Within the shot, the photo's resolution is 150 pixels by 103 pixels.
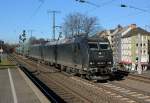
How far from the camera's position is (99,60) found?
87.0ft

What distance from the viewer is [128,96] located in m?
18.5

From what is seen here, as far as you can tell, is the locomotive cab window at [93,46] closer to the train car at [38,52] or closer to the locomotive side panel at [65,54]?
the locomotive side panel at [65,54]

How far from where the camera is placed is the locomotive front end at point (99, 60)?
2631cm

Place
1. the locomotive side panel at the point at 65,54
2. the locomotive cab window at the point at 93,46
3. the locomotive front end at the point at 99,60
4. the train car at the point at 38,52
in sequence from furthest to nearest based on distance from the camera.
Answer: the train car at the point at 38,52, the locomotive side panel at the point at 65,54, the locomotive cab window at the point at 93,46, the locomotive front end at the point at 99,60

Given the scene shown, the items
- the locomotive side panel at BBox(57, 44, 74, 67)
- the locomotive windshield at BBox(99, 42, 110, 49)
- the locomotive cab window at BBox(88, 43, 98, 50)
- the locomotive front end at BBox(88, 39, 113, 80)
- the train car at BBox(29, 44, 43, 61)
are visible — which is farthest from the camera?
the train car at BBox(29, 44, 43, 61)

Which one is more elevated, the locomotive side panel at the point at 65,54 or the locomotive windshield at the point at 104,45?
the locomotive windshield at the point at 104,45

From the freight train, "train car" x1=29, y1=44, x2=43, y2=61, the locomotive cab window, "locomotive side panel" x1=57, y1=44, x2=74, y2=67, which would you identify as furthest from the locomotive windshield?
"train car" x1=29, y1=44, x2=43, y2=61

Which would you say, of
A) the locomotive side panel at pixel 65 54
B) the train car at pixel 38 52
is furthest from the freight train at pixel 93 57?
the train car at pixel 38 52

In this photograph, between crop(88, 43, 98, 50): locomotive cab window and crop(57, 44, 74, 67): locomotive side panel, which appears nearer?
crop(88, 43, 98, 50): locomotive cab window

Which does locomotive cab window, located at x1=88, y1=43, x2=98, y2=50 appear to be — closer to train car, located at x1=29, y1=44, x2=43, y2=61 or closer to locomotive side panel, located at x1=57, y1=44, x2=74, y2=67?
locomotive side panel, located at x1=57, y1=44, x2=74, y2=67

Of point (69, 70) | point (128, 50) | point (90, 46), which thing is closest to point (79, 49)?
point (90, 46)

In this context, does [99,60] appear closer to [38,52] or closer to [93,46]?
[93,46]

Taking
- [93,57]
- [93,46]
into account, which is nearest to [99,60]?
[93,57]

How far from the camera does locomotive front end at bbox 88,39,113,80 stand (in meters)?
26.3
